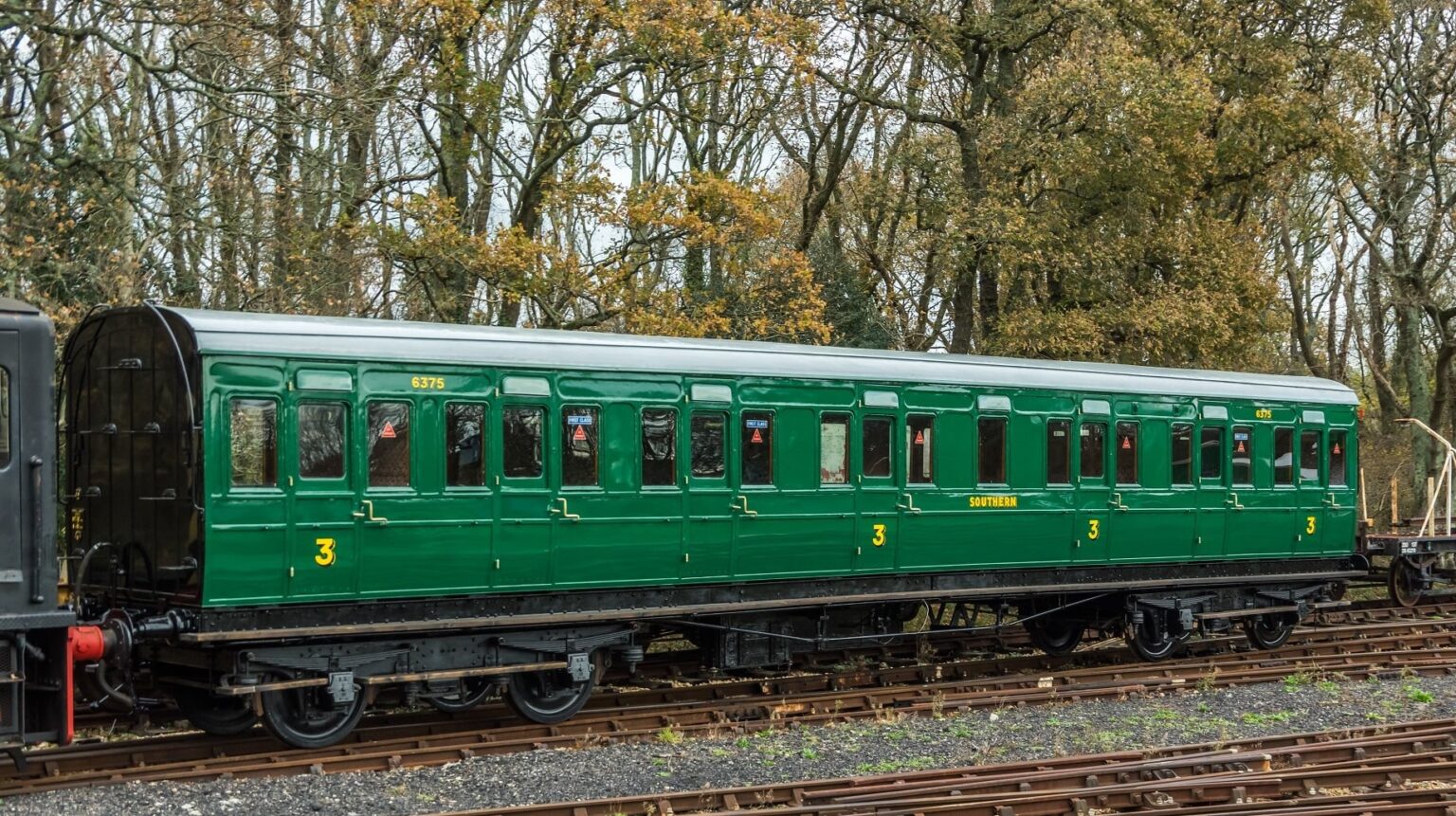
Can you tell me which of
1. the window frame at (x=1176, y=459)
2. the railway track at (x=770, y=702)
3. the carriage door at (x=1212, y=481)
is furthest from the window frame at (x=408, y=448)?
the carriage door at (x=1212, y=481)

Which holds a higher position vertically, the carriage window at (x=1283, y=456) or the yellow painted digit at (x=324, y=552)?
the carriage window at (x=1283, y=456)

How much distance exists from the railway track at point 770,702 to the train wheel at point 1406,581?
214cm

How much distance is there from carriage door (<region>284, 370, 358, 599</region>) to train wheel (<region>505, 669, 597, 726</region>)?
196cm

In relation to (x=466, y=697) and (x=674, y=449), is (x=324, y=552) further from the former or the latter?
(x=674, y=449)

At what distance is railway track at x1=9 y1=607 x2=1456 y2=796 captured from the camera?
10.6 meters

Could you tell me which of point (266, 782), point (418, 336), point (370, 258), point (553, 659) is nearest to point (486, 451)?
point (418, 336)

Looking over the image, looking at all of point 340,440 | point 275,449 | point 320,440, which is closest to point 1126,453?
point 340,440

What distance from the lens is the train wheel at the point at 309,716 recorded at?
1110 cm

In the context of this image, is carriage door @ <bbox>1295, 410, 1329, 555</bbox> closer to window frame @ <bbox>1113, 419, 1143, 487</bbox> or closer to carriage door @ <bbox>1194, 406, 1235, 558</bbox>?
carriage door @ <bbox>1194, 406, 1235, 558</bbox>

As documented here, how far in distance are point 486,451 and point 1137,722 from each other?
589cm

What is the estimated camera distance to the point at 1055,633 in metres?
17.7

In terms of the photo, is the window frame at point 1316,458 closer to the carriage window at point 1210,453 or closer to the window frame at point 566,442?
the carriage window at point 1210,453

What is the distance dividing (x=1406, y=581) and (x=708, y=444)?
12.9 m

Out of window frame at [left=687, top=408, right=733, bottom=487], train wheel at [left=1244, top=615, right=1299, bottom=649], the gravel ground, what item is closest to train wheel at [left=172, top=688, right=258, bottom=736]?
the gravel ground
